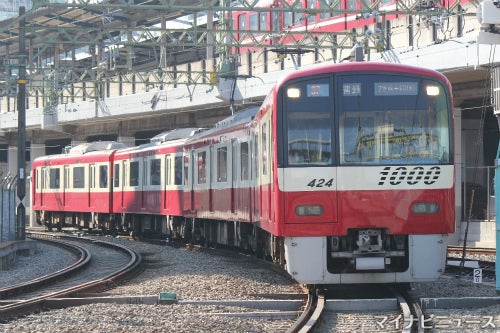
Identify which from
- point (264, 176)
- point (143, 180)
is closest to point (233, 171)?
point (264, 176)

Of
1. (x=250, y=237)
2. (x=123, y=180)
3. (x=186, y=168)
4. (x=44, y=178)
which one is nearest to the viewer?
(x=250, y=237)

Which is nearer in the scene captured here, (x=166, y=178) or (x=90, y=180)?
(x=166, y=178)

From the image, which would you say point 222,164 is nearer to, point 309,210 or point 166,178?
point 166,178

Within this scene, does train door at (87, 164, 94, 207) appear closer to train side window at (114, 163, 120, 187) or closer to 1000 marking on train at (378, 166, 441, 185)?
train side window at (114, 163, 120, 187)

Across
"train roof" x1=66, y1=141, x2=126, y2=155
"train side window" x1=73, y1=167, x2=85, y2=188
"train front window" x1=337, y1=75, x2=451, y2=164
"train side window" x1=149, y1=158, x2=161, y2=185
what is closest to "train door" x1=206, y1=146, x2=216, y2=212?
"train side window" x1=149, y1=158, x2=161, y2=185

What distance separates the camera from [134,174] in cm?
2877

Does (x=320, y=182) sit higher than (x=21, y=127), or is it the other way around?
(x=21, y=127)

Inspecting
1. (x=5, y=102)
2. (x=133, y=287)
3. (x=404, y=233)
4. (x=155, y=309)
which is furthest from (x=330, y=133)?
(x=5, y=102)

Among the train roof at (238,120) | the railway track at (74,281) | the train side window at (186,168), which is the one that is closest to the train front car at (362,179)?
the railway track at (74,281)

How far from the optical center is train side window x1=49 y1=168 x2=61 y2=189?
35.0m

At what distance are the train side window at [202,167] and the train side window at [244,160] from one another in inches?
155

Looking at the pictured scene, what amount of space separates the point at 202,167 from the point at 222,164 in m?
2.37

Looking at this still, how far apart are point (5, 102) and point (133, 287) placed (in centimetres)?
5147

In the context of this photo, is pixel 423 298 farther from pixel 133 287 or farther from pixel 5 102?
pixel 5 102
